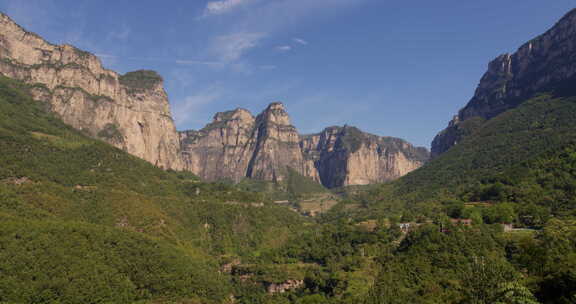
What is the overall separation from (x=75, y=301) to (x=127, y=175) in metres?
87.5

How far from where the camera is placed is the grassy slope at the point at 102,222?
98.5 m

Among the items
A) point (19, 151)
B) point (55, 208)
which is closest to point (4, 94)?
point (19, 151)

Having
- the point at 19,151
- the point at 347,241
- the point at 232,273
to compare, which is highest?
the point at 19,151

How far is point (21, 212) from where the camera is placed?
112m

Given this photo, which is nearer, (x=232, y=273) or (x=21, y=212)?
(x=21, y=212)

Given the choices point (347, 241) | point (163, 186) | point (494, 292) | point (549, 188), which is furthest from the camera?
point (163, 186)

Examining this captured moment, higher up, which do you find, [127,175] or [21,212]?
[127,175]

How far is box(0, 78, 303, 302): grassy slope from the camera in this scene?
98.5 meters

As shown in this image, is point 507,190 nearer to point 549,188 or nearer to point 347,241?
point 549,188

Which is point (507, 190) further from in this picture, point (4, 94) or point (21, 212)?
point (4, 94)

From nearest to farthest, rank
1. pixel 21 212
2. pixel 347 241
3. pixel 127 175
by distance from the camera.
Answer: pixel 21 212 < pixel 347 241 < pixel 127 175

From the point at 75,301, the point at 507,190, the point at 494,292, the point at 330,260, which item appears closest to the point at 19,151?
the point at 75,301

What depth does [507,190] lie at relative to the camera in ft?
424

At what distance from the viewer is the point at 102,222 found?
5113 inches
